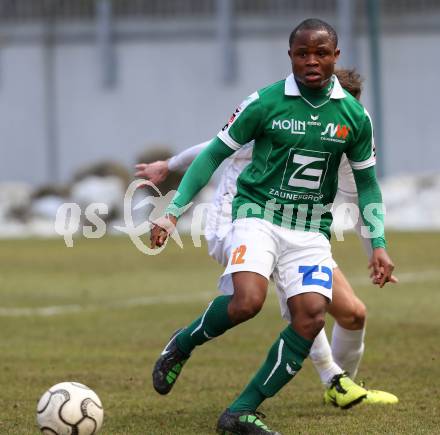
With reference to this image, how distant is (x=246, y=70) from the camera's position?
30.8 metres

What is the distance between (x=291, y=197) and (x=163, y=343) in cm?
389

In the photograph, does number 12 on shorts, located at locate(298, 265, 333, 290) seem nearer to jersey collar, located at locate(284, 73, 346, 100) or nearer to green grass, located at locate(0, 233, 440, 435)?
green grass, located at locate(0, 233, 440, 435)

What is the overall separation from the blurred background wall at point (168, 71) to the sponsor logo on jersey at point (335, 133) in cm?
2243

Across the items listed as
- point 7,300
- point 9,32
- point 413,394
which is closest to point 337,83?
point 413,394

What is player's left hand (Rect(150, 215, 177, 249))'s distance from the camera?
6.50 m

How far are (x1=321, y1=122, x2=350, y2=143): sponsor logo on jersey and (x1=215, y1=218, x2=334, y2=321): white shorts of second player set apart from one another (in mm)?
540

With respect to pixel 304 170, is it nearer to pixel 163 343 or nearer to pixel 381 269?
pixel 381 269

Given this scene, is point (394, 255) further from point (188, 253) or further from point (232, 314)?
point (232, 314)

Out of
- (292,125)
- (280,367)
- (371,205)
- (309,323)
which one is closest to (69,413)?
(280,367)

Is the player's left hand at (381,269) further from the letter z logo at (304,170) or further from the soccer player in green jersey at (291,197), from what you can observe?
the letter z logo at (304,170)

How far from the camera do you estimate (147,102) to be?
31.8m

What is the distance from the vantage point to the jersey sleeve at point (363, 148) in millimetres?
6922

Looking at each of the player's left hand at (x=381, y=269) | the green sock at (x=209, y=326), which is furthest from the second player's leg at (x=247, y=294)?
the player's left hand at (x=381, y=269)

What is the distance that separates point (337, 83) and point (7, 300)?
7579 millimetres
